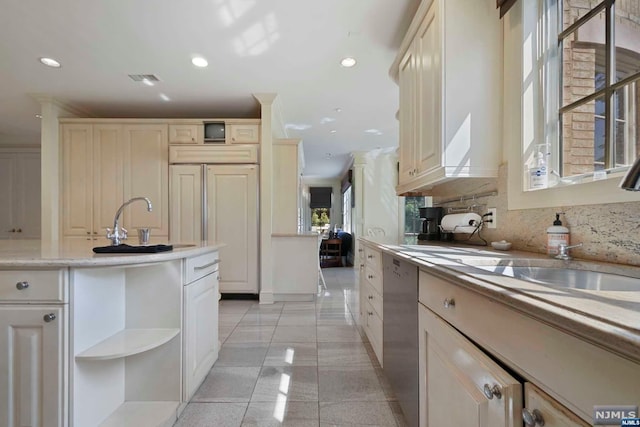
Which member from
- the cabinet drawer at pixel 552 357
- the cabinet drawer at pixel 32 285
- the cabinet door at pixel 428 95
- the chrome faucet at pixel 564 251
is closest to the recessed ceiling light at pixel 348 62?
the cabinet door at pixel 428 95

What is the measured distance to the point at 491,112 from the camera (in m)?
1.70

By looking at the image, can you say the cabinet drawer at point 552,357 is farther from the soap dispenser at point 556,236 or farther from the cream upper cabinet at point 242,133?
the cream upper cabinet at point 242,133

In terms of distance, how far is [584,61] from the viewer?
135 centimetres

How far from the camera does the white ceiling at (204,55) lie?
2209 mm

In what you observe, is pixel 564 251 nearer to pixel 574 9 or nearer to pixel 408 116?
pixel 574 9

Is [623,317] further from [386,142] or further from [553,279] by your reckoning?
[386,142]

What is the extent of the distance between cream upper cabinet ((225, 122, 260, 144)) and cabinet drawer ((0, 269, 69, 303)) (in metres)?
2.91

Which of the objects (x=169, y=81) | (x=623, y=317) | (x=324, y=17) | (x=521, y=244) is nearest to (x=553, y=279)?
(x=521, y=244)

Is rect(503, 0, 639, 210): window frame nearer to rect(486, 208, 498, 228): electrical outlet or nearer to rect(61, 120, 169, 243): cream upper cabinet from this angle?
rect(486, 208, 498, 228): electrical outlet

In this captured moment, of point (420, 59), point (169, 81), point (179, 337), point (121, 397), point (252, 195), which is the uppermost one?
point (169, 81)

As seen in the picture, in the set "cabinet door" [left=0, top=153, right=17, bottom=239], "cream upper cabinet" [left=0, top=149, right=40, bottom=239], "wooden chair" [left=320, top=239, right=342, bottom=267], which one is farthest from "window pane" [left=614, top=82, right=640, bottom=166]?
"cabinet door" [left=0, top=153, right=17, bottom=239]

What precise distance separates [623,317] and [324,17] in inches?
98.8

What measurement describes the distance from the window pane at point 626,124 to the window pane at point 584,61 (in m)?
0.12

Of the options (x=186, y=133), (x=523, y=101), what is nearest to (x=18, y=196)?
(x=186, y=133)
